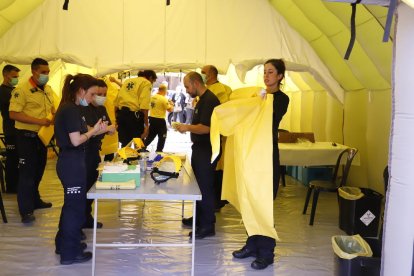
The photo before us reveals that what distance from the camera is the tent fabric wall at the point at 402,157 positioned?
195 centimetres

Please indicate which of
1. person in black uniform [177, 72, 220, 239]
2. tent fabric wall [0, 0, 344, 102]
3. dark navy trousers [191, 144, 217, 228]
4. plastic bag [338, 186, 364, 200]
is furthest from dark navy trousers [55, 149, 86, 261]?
tent fabric wall [0, 0, 344, 102]

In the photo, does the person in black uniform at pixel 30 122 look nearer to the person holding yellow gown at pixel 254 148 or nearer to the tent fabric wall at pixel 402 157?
the person holding yellow gown at pixel 254 148

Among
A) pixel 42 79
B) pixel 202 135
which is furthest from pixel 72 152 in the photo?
pixel 42 79

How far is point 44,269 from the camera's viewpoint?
9.68 ft

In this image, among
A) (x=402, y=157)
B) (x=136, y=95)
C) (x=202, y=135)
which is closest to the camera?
(x=402, y=157)

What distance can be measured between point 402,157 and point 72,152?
6.75 feet

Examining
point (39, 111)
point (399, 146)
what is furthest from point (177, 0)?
point (399, 146)

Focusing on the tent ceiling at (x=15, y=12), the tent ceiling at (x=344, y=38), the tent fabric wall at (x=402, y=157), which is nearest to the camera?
the tent fabric wall at (x=402, y=157)

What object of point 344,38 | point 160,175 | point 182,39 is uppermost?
point 182,39

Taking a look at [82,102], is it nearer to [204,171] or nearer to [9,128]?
[204,171]

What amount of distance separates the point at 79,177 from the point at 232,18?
12.4 ft

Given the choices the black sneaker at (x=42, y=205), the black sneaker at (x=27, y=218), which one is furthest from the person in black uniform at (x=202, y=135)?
the black sneaker at (x=42, y=205)

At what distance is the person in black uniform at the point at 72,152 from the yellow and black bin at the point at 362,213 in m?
2.43

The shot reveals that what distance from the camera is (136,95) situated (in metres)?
5.71
